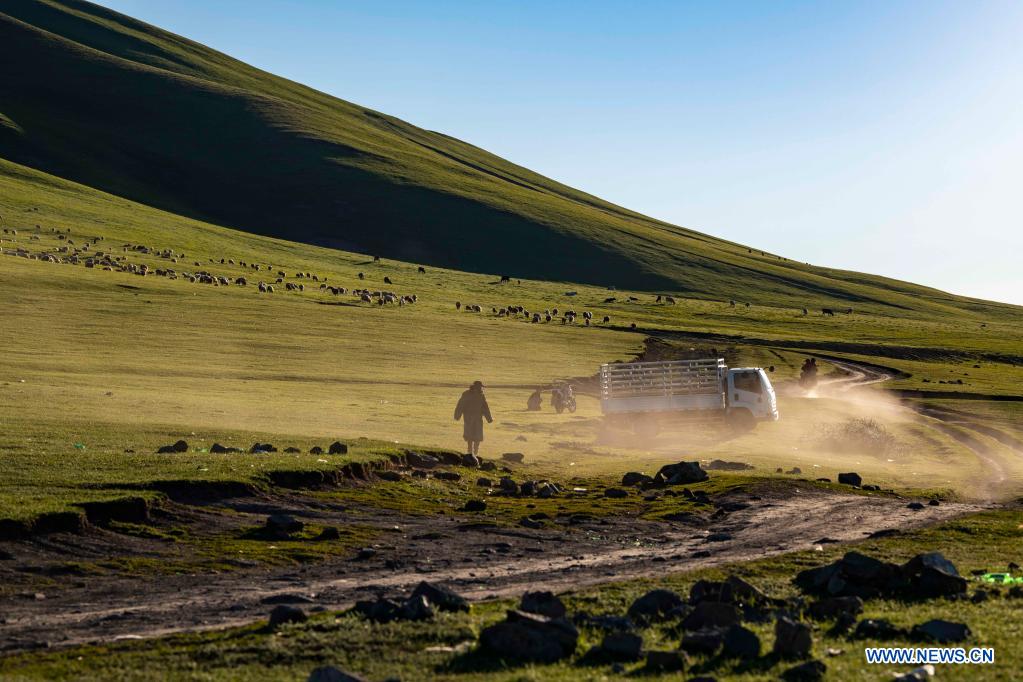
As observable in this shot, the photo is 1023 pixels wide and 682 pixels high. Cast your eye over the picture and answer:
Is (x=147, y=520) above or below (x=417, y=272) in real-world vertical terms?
below

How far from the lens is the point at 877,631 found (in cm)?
1392

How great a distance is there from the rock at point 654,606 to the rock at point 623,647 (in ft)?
6.26

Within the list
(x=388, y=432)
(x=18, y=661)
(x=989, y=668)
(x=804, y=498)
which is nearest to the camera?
(x=989, y=668)

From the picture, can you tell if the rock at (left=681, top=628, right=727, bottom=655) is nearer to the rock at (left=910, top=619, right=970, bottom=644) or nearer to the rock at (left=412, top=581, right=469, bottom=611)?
the rock at (left=910, top=619, right=970, bottom=644)

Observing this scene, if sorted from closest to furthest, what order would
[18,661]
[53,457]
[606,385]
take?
[18,661], [53,457], [606,385]

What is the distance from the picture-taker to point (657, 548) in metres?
22.7

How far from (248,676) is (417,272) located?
147375 mm

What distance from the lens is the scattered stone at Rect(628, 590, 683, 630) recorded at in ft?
49.6

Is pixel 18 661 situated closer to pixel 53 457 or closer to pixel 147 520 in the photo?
pixel 147 520

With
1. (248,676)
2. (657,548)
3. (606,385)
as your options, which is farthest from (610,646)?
(606,385)

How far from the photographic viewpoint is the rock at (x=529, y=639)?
13.2 metres

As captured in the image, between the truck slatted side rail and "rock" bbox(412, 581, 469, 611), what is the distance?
32.8m

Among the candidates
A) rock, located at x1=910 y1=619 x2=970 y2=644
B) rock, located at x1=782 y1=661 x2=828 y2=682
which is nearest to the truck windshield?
rock, located at x1=910 y1=619 x2=970 y2=644

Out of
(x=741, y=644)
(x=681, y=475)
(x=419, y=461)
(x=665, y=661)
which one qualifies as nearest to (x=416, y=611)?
(x=665, y=661)
